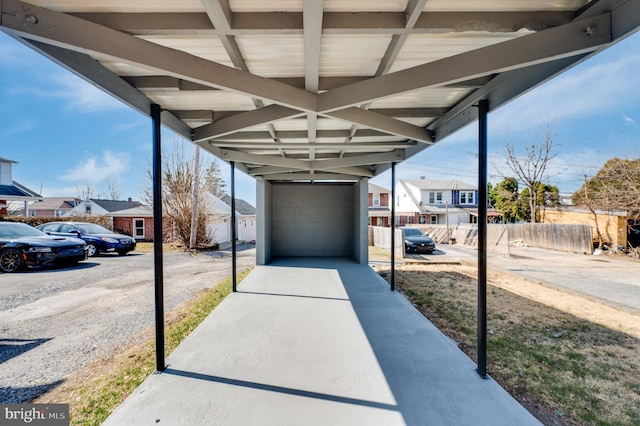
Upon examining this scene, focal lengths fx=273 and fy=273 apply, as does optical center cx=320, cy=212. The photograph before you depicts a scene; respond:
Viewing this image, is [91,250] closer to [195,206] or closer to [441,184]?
[195,206]

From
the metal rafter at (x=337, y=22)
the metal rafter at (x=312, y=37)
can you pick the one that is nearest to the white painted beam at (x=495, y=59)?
the metal rafter at (x=337, y=22)

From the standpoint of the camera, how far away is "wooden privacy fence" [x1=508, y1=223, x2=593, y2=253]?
1164 cm

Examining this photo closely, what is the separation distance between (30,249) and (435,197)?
2512 centimetres

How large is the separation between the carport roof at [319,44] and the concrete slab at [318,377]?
95.5 inches

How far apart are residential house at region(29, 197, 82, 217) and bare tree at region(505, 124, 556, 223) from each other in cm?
3675

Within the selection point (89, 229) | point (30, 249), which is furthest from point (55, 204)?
point (30, 249)

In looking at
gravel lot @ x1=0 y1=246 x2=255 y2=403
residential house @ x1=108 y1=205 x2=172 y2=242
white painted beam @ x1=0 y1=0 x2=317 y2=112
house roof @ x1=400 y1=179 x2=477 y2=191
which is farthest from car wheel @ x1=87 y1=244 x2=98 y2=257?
house roof @ x1=400 y1=179 x2=477 y2=191

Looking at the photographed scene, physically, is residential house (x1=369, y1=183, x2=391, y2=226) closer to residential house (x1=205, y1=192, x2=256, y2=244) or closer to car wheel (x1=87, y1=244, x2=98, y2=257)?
residential house (x1=205, y1=192, x2=256, y2=244)

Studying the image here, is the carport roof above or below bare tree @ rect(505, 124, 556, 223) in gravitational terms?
below

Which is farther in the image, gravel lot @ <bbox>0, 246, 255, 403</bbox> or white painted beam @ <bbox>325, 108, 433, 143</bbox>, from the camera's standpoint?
gravel lot @ <bbox>0, 246, 255, 403</bbox>

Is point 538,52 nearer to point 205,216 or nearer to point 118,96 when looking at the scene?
point 118,96

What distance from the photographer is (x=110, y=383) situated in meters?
2.54

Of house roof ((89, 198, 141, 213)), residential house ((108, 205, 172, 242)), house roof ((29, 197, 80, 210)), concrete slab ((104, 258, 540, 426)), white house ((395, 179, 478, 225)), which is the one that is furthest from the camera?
house roof ((29, 197, 80, 210))

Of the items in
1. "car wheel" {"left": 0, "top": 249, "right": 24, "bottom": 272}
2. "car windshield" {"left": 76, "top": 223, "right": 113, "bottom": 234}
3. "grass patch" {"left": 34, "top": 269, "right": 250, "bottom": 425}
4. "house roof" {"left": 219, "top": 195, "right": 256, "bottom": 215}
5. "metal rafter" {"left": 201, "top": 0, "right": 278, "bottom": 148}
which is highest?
"metal rafter" {"left": 201, "top": 0, "right": 278, "bottom": 148}
